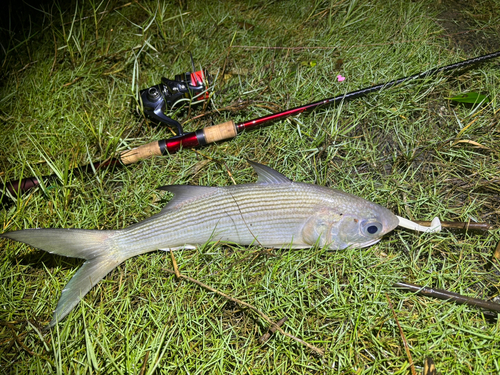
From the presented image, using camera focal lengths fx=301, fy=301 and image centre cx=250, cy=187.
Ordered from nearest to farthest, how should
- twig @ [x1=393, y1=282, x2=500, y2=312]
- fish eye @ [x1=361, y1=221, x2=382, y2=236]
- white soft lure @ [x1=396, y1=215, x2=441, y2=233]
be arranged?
twig @ [x1=393, y1=282, x2=500, y2=312]
fish eye @ [x1=361, y1=221, x2=382, y2=236]
white soft lure @ [x1=396, y1=215, x2=441, y2=233]

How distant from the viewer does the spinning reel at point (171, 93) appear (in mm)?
3238

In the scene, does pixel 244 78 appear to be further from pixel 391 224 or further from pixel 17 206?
pixel 17 206

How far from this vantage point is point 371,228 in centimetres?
261

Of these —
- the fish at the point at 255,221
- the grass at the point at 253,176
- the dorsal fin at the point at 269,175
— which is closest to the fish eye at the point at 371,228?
the fish at the point at 255,221

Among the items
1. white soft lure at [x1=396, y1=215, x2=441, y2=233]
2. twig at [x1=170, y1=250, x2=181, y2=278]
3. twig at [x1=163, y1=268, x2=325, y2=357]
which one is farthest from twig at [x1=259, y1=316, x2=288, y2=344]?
white soft lure at [x1=396, y1=215, x2=441, y2=233]

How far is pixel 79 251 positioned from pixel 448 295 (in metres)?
3.06

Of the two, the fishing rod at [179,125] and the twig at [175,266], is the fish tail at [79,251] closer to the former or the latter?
the twig at [175,266]

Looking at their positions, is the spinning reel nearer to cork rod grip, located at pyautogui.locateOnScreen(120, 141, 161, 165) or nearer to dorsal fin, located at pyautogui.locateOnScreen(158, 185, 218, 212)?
cork rod grip, located at pyautogui.locateOnScreen(120, 141, 161, 165)

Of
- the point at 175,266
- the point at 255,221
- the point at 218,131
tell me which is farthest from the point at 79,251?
the point at 218,131

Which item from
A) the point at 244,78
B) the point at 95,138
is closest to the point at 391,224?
the point at 244,78

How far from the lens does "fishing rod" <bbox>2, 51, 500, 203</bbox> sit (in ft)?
10.3

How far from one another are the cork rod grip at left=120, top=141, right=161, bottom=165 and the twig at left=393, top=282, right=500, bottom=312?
2.63 metres

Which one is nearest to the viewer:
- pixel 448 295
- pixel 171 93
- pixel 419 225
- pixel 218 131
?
pixel 448 295

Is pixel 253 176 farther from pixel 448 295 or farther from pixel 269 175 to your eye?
pixel 448 295
